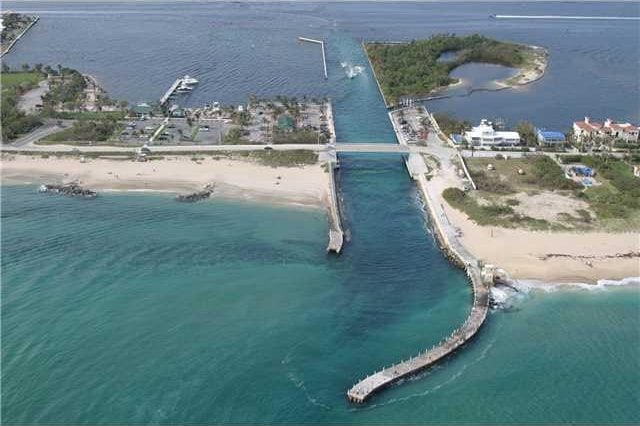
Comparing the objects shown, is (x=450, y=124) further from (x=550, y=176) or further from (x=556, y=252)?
(x=556, y=252)

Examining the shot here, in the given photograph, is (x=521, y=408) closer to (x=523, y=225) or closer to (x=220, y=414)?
(x=220, y=414)

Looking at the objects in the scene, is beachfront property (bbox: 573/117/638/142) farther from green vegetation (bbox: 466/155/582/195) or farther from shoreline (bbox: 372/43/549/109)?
shoreline (bbox: 372/43/549/109)

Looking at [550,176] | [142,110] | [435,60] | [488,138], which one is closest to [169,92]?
[142,110]

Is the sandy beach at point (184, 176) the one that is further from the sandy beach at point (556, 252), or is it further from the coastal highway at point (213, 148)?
the sandy beach at point (556, 252)

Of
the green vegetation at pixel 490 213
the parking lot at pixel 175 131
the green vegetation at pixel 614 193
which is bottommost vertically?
the green vegetation at pixel 614 193

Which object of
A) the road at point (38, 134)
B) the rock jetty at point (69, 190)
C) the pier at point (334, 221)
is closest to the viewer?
the pier at point (334, 221)

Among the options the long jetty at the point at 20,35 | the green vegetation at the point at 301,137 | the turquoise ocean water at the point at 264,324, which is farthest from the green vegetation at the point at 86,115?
the long jetty at the point at 20,35

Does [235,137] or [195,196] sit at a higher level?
[235,137]

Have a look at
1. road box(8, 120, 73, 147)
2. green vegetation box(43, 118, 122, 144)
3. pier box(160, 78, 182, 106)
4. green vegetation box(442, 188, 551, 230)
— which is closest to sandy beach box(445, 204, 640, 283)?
green vegetation box(442, 188, 551, 230)
